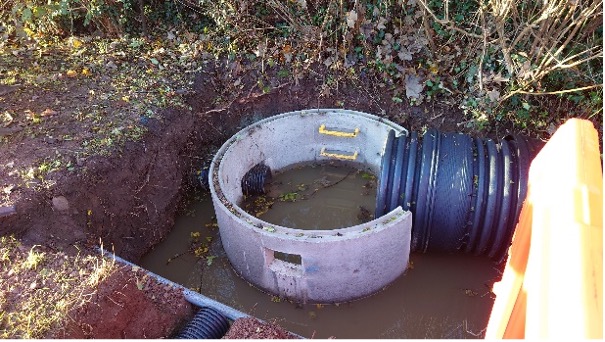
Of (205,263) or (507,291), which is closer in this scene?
(507,291)

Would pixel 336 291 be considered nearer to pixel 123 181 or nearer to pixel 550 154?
pixel 123 181

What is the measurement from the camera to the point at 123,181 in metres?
6.31

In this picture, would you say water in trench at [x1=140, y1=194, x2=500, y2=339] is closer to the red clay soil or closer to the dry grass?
the red clay soil

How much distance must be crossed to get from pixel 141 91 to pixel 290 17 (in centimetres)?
254

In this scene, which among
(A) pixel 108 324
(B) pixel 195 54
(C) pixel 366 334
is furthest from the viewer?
(B) pixel 195 54

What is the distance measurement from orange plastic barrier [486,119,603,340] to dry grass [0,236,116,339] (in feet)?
12.1

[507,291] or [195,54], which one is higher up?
[195,54]

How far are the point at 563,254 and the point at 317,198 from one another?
5.41m

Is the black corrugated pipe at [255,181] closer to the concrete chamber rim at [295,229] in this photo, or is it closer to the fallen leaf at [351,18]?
the concrete chamber rim at [295,229]

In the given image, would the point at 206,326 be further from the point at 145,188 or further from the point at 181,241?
the point at 145,188

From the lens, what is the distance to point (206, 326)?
5.05m

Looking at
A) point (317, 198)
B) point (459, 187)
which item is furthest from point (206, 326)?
point (459, 187)

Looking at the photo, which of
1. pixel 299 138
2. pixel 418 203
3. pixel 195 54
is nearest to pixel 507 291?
pixel 418 203

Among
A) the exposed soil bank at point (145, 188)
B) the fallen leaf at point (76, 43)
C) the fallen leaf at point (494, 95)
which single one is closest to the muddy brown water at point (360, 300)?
the exposed soil bank at point (145, 188)
